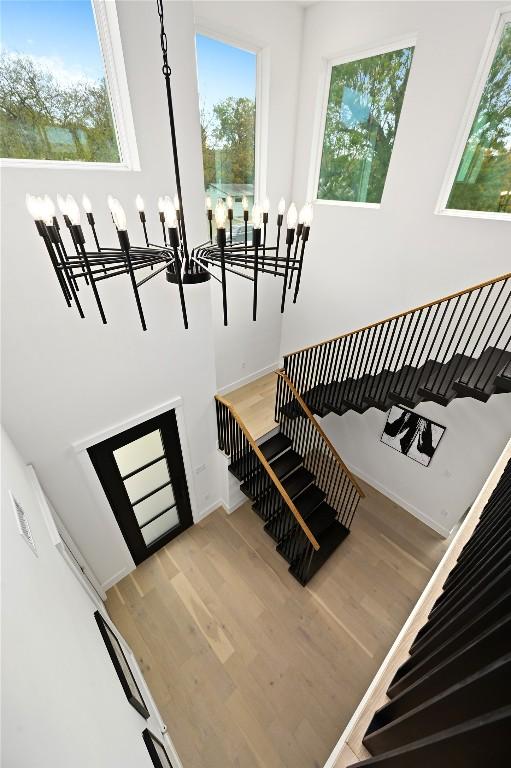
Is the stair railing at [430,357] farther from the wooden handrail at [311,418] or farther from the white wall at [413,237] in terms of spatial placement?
the white wall at [413,237]

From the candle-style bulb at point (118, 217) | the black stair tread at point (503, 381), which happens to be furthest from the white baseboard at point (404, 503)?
the candle-style bulb at point (118, 217)

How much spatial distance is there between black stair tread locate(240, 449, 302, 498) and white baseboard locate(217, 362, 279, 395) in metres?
1.58

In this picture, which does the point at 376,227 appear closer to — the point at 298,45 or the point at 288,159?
the point at 288,159

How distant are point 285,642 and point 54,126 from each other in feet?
17.2

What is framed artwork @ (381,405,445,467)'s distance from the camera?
4.32m

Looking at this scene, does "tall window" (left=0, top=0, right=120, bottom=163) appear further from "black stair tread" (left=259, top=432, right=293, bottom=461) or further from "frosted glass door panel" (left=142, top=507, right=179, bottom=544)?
Answer: "frosted glass door panel" (left=142, top=507, right=179, bottom=544)

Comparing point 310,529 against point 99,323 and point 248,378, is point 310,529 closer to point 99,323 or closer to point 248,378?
point 248,378

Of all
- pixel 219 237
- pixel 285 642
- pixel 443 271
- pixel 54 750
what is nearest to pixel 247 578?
pixel 285 642

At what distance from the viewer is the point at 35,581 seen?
4.56 ft

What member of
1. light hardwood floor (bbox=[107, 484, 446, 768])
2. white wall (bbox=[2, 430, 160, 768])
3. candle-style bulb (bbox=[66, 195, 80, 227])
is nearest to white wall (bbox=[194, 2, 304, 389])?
light hardwood floor (bbox=[107, 484, 446, 768])

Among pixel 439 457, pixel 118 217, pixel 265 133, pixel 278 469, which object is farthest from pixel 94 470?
pixel 265 133

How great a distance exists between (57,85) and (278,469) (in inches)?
175

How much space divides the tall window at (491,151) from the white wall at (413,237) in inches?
7.6

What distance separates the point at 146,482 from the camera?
12.2 ft
